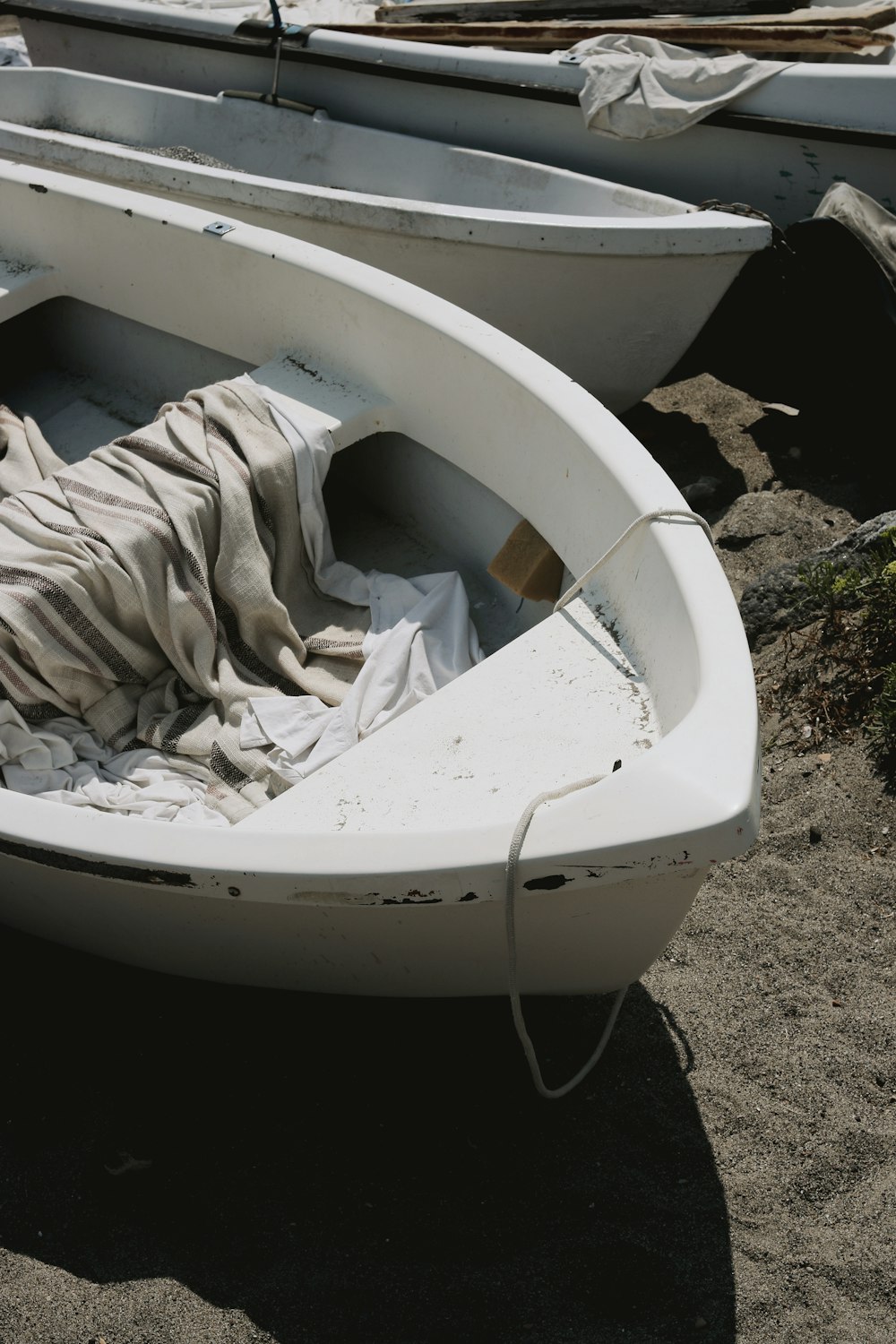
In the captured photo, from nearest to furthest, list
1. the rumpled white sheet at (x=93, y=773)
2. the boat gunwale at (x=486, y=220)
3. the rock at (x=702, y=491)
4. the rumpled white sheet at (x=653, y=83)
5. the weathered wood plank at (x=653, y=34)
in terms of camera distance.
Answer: the rumpled white sheet at (x=93, y=773) → the boat gunwale at (x=486, y=220) → the rock at (x=702, y=491) → the rumpled white sheet at (x=653, y=83) → the weathered wood plank at (x=653, y=34)

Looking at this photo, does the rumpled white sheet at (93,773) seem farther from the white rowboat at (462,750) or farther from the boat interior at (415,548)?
the boat interior at (415,548)

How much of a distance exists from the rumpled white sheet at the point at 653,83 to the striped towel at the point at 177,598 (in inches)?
93.5

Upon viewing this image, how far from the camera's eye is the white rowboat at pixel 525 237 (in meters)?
3.48

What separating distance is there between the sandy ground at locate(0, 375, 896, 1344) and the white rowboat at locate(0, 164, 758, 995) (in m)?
0.27

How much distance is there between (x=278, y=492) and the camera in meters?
2.50

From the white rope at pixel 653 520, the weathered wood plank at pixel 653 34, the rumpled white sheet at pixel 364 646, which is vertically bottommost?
the rumpled white sheet at pixel 364 646

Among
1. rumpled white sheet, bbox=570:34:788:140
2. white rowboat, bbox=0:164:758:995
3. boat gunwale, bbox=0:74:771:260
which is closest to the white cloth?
boat gunwale, bbox=0:74:771:260

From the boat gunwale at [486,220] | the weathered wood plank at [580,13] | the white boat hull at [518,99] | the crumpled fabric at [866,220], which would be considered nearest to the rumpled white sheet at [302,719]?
the boat gunwale at [486,220]

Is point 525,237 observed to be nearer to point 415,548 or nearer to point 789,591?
point 415,548

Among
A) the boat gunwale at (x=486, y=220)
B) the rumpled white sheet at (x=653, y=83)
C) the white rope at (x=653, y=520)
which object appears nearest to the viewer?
the white rope at (x=653, y=520)

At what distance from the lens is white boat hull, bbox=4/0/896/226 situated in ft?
12.7

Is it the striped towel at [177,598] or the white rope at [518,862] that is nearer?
the white rope at [518,862]

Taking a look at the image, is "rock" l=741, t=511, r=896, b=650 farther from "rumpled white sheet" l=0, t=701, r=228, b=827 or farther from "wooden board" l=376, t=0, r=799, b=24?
"wooden board" l=376, t=0, r=799, b=24

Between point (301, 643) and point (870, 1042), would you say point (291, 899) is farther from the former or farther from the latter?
point (870, 1042)
